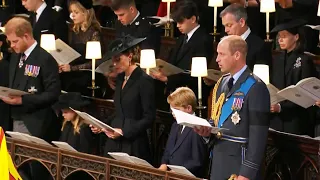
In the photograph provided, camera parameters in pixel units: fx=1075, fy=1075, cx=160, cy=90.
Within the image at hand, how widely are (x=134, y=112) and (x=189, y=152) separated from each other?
0.71m

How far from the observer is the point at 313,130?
9984mm

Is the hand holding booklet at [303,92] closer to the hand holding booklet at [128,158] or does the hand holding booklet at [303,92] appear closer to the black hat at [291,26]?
the black hat at [291,26]

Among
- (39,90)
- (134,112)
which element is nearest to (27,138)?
(39,90)

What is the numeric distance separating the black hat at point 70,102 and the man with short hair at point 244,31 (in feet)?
5.01

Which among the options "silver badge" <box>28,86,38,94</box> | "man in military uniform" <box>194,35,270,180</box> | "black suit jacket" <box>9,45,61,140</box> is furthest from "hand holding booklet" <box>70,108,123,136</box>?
"man in military uniform" <box>194,35,270,180</box>

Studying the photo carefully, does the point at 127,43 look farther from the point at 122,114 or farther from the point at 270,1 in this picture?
the point at 270,1

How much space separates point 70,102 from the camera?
991 cm

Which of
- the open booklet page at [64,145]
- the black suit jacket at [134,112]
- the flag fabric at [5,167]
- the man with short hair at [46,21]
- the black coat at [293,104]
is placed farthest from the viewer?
Result: the man with short hair at [46,21]

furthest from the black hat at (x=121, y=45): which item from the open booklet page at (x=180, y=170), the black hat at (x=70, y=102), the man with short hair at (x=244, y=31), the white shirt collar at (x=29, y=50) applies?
the open booklet page at (x=180, y=170)

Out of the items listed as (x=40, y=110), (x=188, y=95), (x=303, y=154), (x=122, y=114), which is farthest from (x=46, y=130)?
(x=303, y=154)

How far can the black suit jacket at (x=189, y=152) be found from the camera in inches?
355

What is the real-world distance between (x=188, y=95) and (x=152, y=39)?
7.89 ft

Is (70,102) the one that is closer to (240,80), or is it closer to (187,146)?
(187,146)

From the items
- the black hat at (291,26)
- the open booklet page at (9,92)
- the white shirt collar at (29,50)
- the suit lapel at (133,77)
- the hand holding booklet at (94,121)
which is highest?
the black hat at (291,26)
